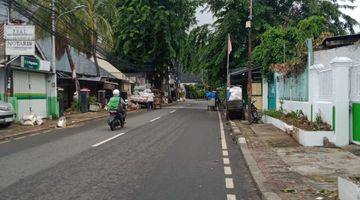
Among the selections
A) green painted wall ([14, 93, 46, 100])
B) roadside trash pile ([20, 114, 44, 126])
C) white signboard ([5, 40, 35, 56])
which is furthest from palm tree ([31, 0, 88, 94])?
roadside trash pile ([20, 114, 44, 126])

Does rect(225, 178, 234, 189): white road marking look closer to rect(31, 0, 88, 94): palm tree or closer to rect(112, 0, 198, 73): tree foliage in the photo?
rect(31, 0, 88, 94): palm tree

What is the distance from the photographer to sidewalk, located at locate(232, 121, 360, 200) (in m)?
8.54

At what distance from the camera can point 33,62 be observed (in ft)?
91.7

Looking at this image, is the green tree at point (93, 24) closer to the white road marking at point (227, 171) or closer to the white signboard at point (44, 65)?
the white signboard at point (44, 65)

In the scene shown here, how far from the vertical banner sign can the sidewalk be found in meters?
12.5

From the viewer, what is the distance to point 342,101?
45.7ft

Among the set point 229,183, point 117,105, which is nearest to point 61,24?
point 117,105

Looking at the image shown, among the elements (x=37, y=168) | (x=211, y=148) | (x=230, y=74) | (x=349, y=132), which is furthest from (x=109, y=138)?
(x=230, y=74)

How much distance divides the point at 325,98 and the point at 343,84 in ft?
6.55

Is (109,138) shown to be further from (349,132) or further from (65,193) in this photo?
(65,193)

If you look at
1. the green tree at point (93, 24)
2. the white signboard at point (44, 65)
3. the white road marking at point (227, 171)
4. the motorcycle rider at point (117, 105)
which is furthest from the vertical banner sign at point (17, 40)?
the white road marking at point (227, 171)

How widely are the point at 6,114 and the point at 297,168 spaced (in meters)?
15.1

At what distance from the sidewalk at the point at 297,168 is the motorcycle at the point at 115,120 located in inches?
290

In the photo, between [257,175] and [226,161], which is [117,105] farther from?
[257,175]
